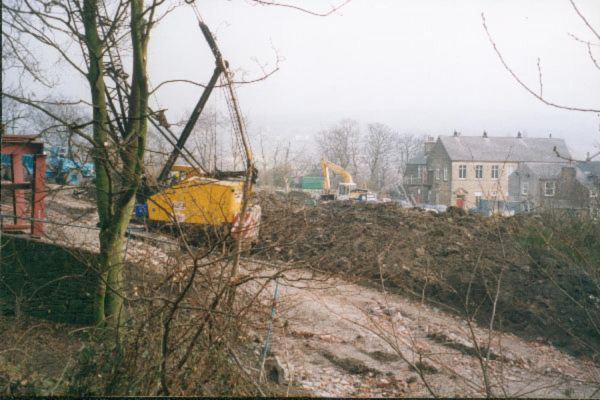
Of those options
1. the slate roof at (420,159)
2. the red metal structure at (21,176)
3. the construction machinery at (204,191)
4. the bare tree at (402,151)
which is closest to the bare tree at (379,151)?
the bare tree at (402,151)

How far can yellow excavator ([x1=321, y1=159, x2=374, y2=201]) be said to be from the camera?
26.1 meters

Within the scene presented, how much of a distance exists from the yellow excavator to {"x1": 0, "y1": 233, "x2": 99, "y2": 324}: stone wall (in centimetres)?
1559

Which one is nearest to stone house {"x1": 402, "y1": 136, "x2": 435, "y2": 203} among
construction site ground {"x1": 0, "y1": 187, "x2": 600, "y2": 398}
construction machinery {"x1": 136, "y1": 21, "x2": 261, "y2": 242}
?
construction site ground {"x1": 0, "y1": 187, "x2": 600, "y2": 398}

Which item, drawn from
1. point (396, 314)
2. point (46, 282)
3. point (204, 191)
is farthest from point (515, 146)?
point (204, 191)

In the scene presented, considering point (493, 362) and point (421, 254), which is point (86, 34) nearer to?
point (493, 362)

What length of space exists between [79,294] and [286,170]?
4.23 m

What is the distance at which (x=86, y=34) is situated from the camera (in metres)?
5.61

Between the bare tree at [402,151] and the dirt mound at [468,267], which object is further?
the bare tree at [402,151]

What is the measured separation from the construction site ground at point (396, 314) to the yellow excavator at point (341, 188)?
7381 mm

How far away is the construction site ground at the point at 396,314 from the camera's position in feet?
17.7

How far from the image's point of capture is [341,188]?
28047mm

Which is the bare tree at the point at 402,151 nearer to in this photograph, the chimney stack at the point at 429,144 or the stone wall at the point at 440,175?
the stone wall at the point at 440,175

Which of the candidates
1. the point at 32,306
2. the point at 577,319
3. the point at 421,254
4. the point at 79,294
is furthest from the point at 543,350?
the point at 32,306

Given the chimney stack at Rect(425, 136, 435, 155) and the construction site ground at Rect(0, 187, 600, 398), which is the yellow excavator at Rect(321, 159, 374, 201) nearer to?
the construction site ground at Rect(0, 187, 600, 398)
